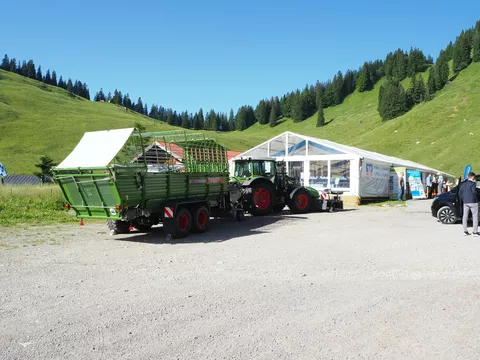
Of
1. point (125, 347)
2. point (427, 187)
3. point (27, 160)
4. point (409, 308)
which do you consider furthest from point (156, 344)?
point (27, 160)

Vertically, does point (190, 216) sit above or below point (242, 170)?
below

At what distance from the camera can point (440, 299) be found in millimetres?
5734

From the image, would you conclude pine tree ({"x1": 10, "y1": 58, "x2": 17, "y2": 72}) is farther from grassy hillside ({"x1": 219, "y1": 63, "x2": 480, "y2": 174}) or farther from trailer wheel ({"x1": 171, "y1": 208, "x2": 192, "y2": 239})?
trailer wheel ({"x1": 171, "y1": 208, "x2": 192, "y2": 239})

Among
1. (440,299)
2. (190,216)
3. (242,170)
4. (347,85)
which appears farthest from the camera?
(347,85)

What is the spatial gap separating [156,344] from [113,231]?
850 centimetres

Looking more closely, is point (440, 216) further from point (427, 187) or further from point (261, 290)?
point (427, 187)

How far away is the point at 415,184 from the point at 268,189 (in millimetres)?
17747

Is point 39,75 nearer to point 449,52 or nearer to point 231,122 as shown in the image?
point 231,122

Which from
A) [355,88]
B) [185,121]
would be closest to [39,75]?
[185,121]

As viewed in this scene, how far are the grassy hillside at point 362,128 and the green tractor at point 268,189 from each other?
44393mm

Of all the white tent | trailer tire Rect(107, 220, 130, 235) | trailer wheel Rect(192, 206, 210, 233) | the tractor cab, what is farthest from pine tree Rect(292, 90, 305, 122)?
trailer tire Rect(107, 220, 130, 235)

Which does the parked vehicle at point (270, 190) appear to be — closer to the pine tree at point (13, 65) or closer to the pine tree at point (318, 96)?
the pine tree at point (318, 96)

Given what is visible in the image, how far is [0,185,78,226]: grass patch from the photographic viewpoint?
15464mm

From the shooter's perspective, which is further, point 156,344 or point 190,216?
point 190,216
